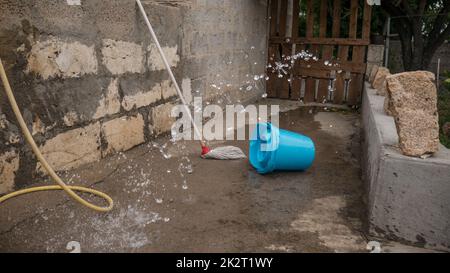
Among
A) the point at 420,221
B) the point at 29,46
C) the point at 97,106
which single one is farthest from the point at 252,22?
the point at 420,221

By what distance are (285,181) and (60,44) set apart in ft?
6.99

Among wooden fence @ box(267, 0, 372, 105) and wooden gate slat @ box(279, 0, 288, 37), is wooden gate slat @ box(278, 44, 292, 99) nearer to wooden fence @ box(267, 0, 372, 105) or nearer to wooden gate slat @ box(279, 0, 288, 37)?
wooden fence @ box(267, 0, 372, 105)

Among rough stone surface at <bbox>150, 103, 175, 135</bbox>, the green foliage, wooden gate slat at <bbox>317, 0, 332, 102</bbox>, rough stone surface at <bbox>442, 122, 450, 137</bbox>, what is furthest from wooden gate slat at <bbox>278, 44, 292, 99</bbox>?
rough stone surface at <bbox>150, 103, 175, 135</bbox>

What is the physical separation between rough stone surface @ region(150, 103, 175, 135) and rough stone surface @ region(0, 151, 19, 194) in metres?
1.75

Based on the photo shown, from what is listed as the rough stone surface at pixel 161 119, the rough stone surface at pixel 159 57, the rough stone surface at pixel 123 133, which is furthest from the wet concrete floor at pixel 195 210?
the rough stone surface at pixel 159 57

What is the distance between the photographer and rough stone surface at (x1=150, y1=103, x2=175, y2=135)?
4.24 metres

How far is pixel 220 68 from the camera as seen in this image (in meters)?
5.76

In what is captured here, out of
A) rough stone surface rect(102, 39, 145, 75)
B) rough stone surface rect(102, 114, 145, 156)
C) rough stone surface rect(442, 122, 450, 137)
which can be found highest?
rough stone surface rect(102, 39, 145, 75)

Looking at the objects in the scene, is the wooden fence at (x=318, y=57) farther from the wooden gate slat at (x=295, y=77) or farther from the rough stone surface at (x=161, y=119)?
the rough stone surface at (x=161, y=119)

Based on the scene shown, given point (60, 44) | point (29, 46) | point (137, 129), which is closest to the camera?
point (29, 46)

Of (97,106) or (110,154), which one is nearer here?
(97,106)

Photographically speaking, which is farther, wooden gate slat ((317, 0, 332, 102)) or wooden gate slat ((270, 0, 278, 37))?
wooden gate slat ((270, 0, 278, 37))

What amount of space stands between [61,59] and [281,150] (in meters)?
1.91

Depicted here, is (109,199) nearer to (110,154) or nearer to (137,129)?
(110,154)
